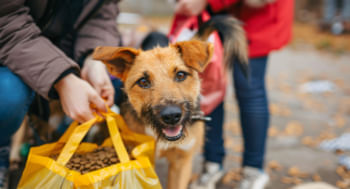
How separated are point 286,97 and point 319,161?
282 cm

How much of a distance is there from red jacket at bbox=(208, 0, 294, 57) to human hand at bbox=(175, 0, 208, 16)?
0.09 m

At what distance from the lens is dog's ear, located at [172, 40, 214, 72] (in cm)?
176

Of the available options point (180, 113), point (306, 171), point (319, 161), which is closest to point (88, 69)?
point (180, 113)

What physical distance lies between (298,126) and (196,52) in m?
3.21

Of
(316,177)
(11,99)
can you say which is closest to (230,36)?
(11,99)

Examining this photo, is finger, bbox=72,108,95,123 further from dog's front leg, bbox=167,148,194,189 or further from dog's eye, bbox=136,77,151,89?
dog's front leg, bbox=167,148,194,189

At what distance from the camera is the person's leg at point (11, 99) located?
5.26 ft

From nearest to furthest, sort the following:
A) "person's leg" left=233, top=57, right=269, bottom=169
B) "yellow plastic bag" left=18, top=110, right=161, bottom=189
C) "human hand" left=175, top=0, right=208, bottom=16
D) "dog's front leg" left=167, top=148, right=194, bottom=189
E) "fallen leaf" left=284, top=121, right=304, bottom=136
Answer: "yellow plastic bag" left=18, top=110, right=161, bottom=189
"dog's front leg" left=167, top=148, right=194, bottom=189
"human hand" left=175, top=0, right=208, bottom=16
"person's leg" left=233, top=57, right=269, bottom=169
"fallen leaf" left=284, top=121, right=304, bottom=136

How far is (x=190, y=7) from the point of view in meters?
2.29

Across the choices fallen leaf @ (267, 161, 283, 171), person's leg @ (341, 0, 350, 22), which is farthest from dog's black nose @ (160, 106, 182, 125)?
person's leg @ (341, 0, 350, 22)

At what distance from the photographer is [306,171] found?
2.97m

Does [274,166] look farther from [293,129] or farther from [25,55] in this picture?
[25,55]

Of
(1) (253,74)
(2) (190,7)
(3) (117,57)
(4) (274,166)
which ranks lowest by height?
(4) (274,166)

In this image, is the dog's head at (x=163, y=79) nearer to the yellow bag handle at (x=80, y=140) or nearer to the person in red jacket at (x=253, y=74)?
the yellow bag handle at (x=80, y=140)
